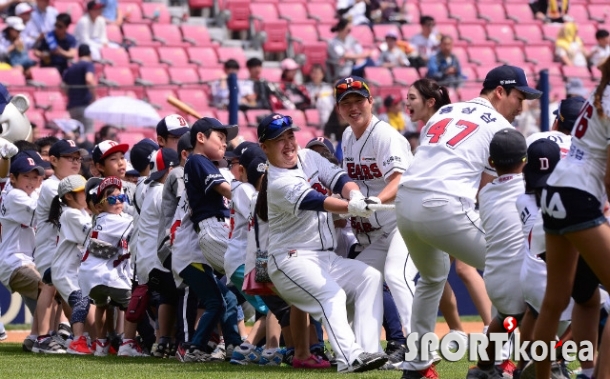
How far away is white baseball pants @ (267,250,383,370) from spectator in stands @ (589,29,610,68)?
13625 mm

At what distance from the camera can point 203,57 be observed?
18500 mm

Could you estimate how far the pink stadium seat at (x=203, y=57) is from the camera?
18359 millimetres

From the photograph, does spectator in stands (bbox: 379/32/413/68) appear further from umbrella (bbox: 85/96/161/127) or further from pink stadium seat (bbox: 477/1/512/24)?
umbrella (bbox: 85/96/161/127)

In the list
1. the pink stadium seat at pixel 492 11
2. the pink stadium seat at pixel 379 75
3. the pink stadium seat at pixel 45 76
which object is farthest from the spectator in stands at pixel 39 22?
the pink stadium seat at pixel 492 11

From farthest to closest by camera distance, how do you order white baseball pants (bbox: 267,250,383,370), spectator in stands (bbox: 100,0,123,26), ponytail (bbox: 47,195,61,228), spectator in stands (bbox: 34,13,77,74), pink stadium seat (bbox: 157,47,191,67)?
spectator in stands (bbox: 100,0,123,26) → pink stadium seat (bbox: 157,47,191,67) → spectator in stands (bbox: 34,13,77,74) → ponytail (bbox: 47,195,61,228) → white baseball pants (bbox: 267,250,383,370)

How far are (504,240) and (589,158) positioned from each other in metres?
1.21

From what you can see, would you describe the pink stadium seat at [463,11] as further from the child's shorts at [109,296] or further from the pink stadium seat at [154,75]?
the child's shorts at [109,296]

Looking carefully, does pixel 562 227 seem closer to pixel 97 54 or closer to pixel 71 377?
pixel 71 377

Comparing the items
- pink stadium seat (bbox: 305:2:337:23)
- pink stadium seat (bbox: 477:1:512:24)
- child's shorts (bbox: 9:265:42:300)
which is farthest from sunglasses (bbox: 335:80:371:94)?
pink stadium seat (bbox: 477:1:512:24)

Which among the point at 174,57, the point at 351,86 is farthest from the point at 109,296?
the point at 174,57

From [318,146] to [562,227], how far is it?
3.65 m

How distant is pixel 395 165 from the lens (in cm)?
802

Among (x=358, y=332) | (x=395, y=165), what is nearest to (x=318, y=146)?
(x=395, y=165)

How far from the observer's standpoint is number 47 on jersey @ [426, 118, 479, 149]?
696 centimetres
